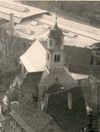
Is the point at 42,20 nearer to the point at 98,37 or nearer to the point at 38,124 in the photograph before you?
the point at 98,37

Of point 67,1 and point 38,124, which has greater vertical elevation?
point 67,1

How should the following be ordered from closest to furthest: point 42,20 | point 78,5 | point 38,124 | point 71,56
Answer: point 38,124
point 71,56
point 42,20
point 78,5

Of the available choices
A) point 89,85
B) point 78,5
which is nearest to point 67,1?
point 78,5

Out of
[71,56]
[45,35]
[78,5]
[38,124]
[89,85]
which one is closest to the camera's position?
[38,124]

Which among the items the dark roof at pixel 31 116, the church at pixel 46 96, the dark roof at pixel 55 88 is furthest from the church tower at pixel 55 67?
the dark roof at pixel 31 116

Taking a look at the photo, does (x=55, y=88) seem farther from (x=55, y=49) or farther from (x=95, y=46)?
(x=95, y=46)

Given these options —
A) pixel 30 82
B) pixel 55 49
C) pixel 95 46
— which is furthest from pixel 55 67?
pixel 95 46

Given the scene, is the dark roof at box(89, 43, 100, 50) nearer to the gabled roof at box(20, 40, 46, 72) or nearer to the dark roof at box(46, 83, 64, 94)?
the gabled roof at box(20, 40, 46, 72)
